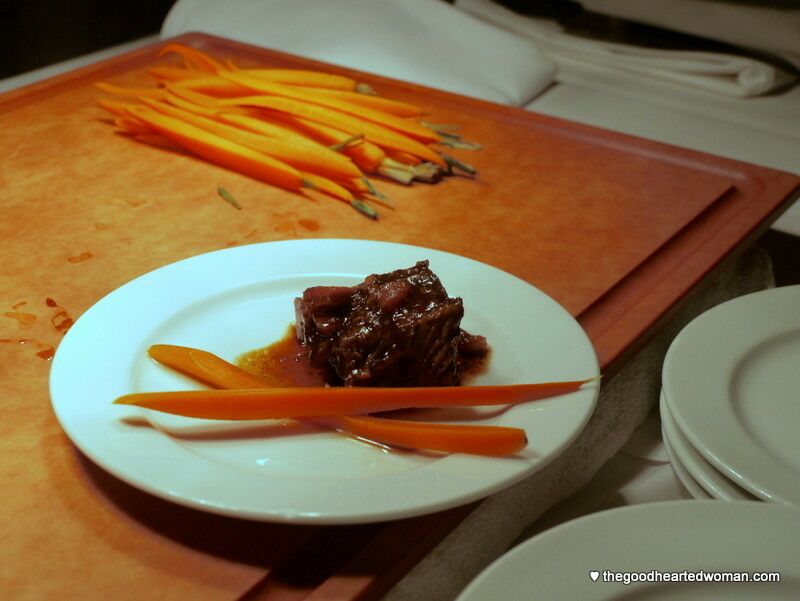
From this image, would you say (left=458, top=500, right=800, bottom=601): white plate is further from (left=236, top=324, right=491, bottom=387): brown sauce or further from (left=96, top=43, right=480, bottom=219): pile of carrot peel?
(left=96, top=43, right=480, bottom=219): pile of carrot peel

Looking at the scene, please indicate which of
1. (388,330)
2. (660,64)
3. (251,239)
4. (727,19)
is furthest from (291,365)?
(727,19)

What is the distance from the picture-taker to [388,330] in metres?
1.00

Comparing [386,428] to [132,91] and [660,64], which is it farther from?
[660,64]

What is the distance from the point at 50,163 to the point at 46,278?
468mm

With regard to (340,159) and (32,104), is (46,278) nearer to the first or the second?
(340,159)

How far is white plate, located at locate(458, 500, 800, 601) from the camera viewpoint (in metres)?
0.71

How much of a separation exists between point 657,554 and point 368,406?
12.4 inches

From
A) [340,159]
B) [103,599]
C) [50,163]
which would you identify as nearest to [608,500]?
[103,599]

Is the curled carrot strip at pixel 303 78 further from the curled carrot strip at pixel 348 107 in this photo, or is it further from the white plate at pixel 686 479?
the white plate at pixel 686 479

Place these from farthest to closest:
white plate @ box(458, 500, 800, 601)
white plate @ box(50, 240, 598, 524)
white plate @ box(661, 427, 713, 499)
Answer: white plate @ box(661, 427, 713, 499) < white plate @ box(50, 240, 598, 524) < white plate @ box(458, 500, 800, 601)

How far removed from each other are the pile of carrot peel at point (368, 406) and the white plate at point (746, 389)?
15cm

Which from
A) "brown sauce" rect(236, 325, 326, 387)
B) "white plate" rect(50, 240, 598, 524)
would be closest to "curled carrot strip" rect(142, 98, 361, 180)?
"white plate" rect(50, 240, 598, 524)

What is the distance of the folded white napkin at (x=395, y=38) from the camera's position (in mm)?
2424

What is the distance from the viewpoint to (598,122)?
2.36 metres
